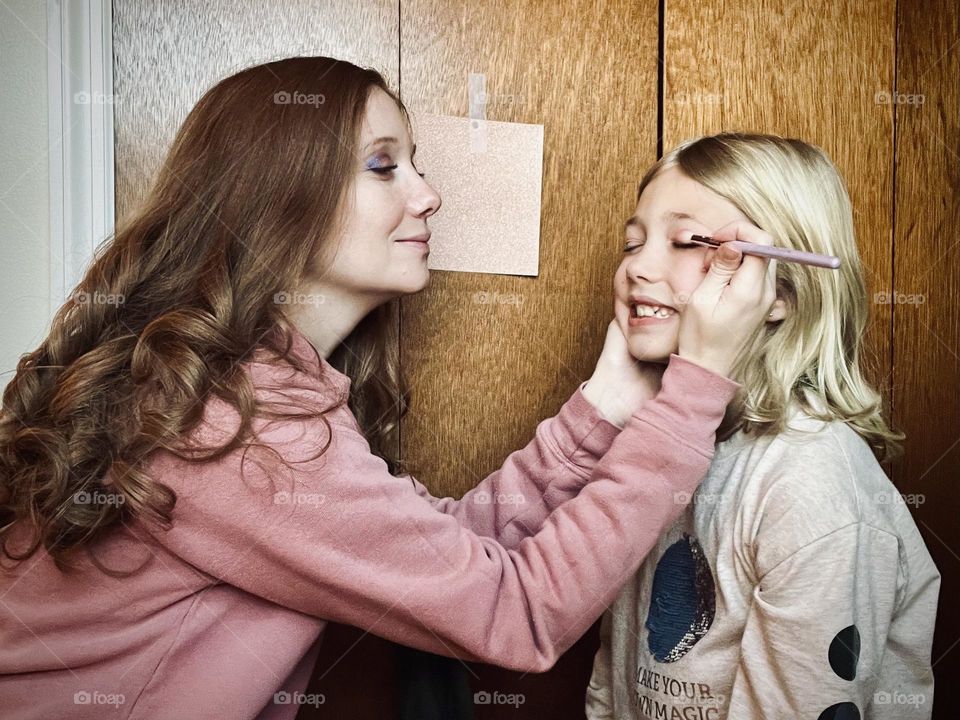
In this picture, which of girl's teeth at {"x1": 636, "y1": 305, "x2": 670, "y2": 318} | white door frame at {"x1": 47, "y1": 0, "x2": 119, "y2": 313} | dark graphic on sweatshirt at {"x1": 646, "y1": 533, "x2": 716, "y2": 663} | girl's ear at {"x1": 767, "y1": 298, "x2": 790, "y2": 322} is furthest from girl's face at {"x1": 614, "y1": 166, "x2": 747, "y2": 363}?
white door frame at {"x1": 47, "y1": 0, "x2": 119, "y2": 313}

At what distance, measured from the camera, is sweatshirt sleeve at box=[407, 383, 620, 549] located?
40.6 inches

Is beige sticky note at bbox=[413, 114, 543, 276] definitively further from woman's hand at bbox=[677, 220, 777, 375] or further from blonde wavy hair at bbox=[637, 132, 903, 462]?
woman's hand at bbox=[677, 220, 777, 375]

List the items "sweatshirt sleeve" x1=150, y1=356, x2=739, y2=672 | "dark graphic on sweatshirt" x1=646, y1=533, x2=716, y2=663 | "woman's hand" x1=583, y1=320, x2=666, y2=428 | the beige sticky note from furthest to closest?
the beige sticky note, "woman's hand" x1=583, y1=320, x2=666, y2=428, "dark graphic on sweatshirt" x1=646, y1=533, x2=716, y2=663, "sweatshirt sleeve" x1=150, y1=356, x2=739, y2=672

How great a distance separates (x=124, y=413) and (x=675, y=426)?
1.84 feet

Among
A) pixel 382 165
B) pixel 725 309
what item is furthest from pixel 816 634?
pixel 382 165

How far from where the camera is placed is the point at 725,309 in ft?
2.81

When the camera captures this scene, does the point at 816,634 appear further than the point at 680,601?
No

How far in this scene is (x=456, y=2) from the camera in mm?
1238

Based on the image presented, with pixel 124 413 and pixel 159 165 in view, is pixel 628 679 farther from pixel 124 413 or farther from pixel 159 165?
pixel 159 165

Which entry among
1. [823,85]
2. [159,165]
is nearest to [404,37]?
[159,165]

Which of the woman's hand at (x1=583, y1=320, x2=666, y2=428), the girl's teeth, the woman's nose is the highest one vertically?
the woman's nose

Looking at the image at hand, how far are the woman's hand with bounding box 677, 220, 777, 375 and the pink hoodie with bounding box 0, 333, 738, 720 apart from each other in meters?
0.02

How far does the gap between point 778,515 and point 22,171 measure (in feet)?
3.50

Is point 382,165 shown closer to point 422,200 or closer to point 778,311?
point 422,200
